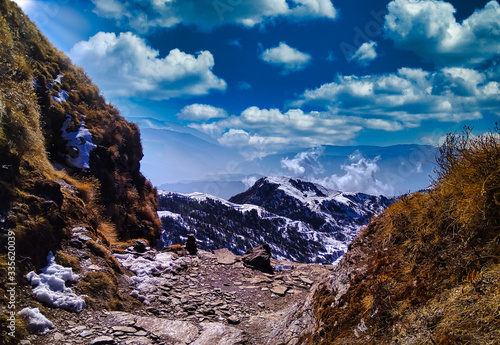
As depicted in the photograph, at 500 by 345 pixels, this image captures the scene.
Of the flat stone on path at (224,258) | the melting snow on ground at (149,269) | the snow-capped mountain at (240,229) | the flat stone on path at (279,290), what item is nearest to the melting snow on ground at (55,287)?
the melting snow on ground at (149,269)

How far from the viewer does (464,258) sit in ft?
13.0

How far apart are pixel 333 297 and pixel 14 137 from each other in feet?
35.9

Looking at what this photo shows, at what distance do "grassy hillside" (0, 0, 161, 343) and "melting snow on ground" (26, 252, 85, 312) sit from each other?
0.97 feet

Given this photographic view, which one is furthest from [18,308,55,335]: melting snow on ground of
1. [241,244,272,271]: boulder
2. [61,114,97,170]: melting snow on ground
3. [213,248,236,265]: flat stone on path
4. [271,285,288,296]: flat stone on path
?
[241,244,272,271]: boulder

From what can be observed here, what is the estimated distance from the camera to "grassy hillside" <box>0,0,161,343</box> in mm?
8297

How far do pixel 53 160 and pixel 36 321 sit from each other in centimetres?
1307

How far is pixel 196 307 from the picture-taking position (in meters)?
10.9

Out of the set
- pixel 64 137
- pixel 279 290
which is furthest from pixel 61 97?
→ pixel 279 290

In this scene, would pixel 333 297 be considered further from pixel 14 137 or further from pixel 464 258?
pixel 14 137

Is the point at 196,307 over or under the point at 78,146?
under

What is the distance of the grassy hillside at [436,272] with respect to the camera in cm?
333

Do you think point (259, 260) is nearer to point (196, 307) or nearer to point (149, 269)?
point (149, 269)

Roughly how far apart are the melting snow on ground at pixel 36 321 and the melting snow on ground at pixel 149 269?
13.7ft

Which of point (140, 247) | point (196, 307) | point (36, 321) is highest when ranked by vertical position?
point (140, 247)
